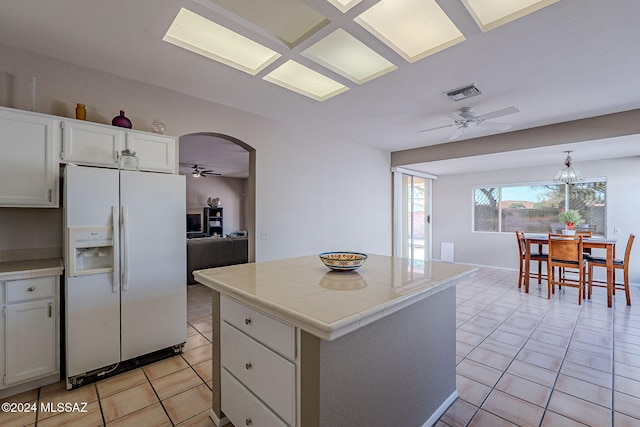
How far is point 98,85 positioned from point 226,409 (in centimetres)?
279

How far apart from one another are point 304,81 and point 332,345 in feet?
8.73

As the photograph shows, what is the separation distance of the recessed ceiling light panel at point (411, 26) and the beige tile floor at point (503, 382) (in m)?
2.56

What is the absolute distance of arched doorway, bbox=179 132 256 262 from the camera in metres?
3.58

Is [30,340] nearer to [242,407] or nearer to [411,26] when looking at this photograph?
[242,407]

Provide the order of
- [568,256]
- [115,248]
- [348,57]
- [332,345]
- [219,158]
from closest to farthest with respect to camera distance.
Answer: [332,345] < [115,248] < [348,57] < [568,256] < [219,158]

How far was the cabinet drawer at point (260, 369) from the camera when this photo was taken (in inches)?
46.9

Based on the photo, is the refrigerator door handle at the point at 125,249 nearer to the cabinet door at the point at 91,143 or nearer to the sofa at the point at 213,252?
the cabinet door at the point at 91,143

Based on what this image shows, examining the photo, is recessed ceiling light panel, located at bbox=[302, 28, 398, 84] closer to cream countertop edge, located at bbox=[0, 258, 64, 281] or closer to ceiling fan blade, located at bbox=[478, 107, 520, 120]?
ceiling fan blade, located at bbox=[478, 107, 520, 120]

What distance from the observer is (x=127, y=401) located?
6.32ft

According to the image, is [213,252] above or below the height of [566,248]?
below

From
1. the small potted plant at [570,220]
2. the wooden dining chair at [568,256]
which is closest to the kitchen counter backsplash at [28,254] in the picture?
the wooden dining chair at [568,256]

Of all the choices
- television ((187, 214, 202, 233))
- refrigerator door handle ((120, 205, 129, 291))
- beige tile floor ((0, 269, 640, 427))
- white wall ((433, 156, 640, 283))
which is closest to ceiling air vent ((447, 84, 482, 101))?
beige tile floor ((0, 269, 640, 427))

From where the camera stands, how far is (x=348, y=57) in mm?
2482

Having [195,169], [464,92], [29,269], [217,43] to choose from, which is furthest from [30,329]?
[195,169]
